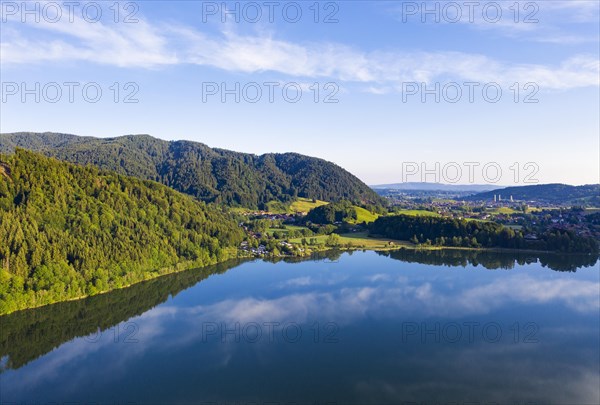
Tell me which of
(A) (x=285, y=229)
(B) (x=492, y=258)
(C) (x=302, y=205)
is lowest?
(B) (x=492, y=258)

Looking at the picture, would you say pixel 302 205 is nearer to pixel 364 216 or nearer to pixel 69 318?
pixel 364 216

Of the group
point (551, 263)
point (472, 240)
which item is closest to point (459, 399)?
point (551, 263)

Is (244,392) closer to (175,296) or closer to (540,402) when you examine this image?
Result: (540,402)

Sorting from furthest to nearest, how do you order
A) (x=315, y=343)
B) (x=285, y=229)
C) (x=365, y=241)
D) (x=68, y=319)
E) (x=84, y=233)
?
(x=285, y=229)
(x=365, y=241)
(x=84, y=233)
(x=68, y=319)
(x=315, y=343)

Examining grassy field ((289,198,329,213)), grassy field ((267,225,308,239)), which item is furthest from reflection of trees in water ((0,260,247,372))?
grassy field ((289,198,329,213))

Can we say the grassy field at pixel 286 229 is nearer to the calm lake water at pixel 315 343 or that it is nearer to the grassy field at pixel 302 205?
the grassy field at pixel 302 205

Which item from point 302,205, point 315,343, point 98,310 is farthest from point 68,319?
point 302,205
